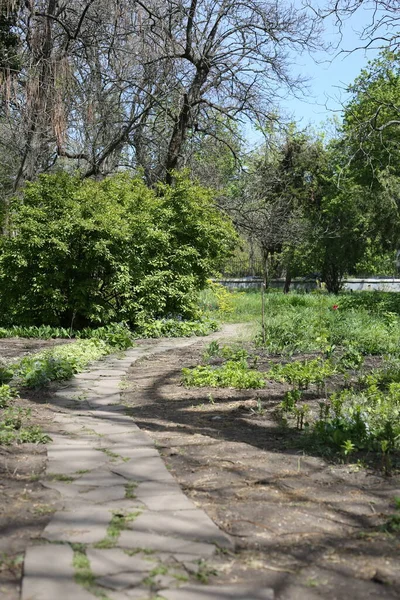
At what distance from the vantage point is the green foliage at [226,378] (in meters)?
6.25

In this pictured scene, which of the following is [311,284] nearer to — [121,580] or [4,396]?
[4,396]

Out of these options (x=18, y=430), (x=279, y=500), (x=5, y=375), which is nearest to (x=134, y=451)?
(x=18, y=430)

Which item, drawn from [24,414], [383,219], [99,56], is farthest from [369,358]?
[383,219]

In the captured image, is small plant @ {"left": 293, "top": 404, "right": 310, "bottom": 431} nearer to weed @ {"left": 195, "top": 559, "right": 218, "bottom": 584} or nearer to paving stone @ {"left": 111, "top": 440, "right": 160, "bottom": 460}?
paving stone @ {"left": 111, "top": 440, "right": 160, "bottom": 460}

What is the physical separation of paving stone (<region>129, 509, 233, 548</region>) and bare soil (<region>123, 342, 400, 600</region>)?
8 cm

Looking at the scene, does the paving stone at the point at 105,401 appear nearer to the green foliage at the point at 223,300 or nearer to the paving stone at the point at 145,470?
the paving stone at the point at 145,470

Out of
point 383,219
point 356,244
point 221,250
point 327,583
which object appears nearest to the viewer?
point 327,583

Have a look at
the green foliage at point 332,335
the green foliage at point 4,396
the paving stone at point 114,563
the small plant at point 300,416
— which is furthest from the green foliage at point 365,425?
the green foliage at point 4,396

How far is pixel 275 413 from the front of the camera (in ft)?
16.6

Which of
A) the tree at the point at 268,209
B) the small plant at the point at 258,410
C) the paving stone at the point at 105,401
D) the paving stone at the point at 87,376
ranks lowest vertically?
the paving stone at the point at 87,376

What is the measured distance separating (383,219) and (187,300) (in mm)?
14230

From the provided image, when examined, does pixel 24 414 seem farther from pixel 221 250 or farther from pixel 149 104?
pixel 149 104

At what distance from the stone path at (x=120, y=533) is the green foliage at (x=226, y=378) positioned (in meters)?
2.11

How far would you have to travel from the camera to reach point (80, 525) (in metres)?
2.63
